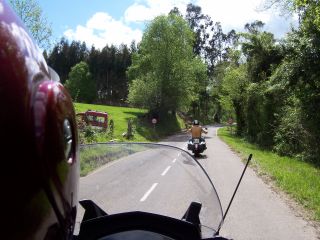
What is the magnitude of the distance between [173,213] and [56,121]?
4.72ft

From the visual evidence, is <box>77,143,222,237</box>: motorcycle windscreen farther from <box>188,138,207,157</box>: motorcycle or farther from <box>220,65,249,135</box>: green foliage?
<box>220,65,249,135</box>: green foliage

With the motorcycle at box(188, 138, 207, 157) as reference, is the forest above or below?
above

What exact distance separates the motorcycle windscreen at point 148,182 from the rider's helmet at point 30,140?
3.76 ft

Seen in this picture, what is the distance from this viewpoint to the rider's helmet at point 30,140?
1096mm

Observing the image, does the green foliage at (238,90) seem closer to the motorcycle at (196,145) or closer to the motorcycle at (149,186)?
the motorcycle at (196,145)

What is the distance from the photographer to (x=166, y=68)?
51656 mm

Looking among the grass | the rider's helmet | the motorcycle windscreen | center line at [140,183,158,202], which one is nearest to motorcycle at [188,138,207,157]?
the grass

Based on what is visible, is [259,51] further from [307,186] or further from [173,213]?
[173,213]

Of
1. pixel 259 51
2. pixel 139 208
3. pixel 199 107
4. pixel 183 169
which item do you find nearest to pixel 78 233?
pixel 139 208

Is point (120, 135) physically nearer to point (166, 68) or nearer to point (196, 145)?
point (196, 145)

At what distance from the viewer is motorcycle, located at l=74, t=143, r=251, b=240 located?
96.1 inches

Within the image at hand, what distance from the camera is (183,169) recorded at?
2732 mm

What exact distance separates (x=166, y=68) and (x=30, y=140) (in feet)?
167

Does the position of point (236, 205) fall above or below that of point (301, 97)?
below
